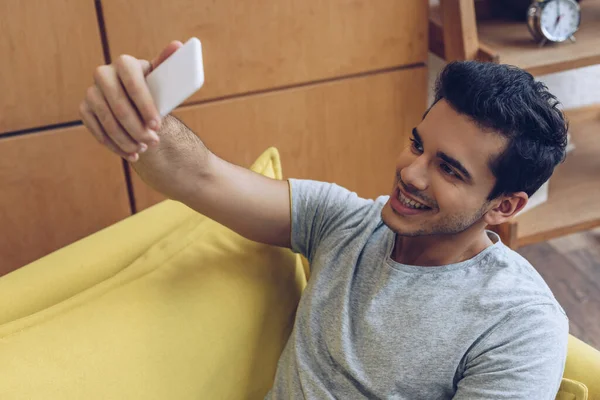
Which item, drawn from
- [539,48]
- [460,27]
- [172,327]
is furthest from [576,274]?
[172,327]

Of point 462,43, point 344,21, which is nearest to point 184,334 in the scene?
point 344,21

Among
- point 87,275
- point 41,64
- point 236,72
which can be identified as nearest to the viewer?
point 87,275

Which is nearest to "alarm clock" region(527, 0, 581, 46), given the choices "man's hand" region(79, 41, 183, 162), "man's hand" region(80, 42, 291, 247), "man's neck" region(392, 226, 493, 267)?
"man's neck" region(392, 226, 493, 267)

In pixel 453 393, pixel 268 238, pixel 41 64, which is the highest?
pixel 41 64

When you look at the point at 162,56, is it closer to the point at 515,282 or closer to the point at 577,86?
the point at 515,282

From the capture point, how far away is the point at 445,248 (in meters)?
1.10

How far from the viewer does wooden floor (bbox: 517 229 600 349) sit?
1949 millimetres

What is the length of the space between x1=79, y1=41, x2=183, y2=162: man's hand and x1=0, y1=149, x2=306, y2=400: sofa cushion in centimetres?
26

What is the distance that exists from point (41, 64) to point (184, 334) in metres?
0.66

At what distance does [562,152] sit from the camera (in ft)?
3.51

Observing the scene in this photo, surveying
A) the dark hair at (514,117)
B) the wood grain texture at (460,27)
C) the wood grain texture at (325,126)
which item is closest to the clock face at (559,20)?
the wood grain texture at (460,27)

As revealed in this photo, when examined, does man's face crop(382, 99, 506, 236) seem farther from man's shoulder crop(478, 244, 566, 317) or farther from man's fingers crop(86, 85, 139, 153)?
man's fingers crop(86, 85, 139, 153)

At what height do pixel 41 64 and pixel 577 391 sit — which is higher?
pixel 41 64

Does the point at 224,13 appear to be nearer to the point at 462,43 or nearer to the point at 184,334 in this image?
the point at 462,43
